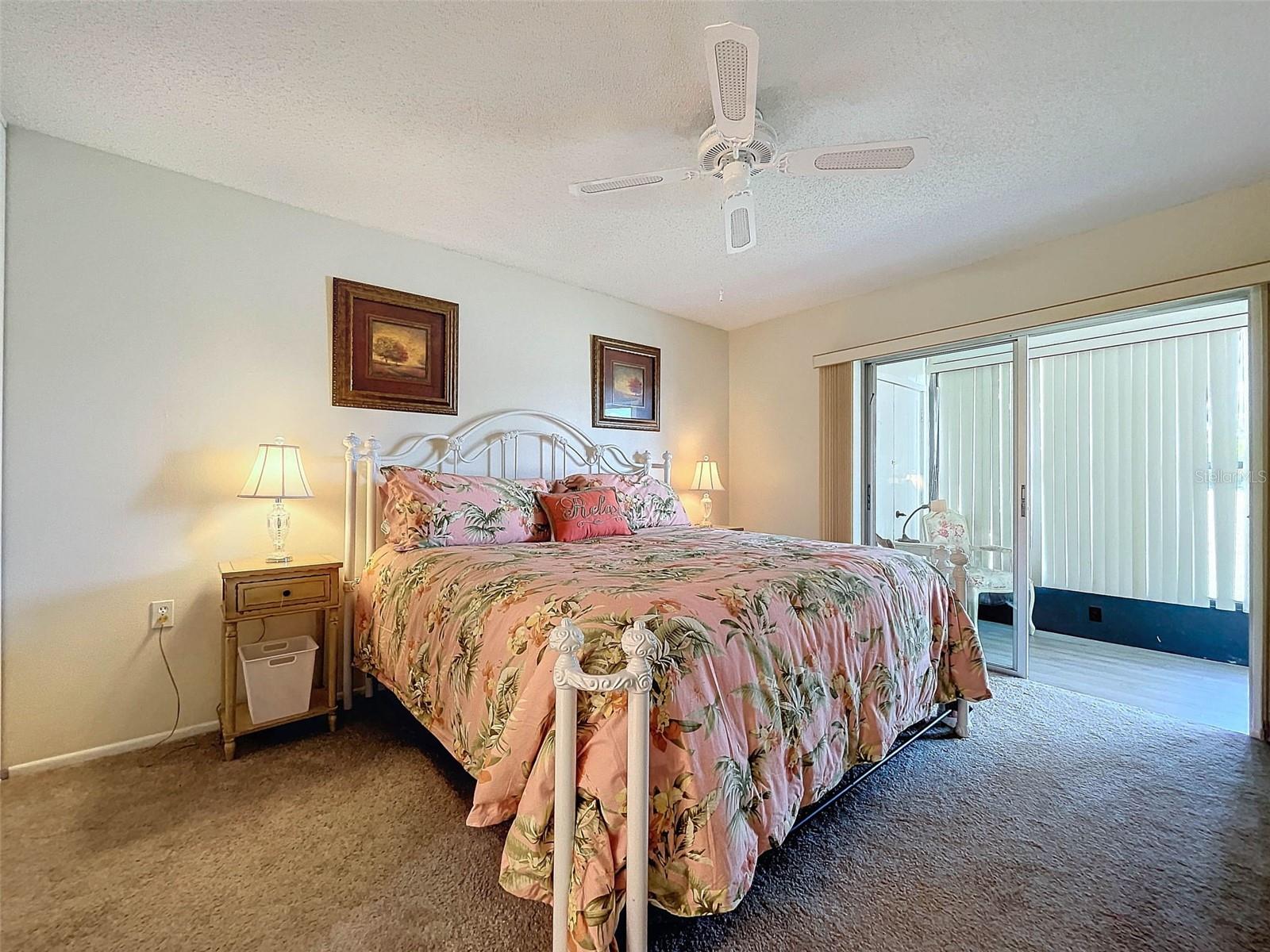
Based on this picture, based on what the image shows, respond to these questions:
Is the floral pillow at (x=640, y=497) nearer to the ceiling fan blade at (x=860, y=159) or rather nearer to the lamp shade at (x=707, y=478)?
the lamp shade at (x=707, y=478)

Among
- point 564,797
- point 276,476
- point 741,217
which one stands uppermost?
point 741,217

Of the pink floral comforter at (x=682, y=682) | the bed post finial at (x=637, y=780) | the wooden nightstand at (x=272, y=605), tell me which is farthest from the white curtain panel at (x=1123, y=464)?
the wooden nightstand at (x=272, y=605)

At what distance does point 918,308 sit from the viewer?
11.5ft

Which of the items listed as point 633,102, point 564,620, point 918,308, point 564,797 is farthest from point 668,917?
point 918,308

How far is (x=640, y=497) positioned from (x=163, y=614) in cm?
234

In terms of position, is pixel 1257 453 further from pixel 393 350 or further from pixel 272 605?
pixel 272 605

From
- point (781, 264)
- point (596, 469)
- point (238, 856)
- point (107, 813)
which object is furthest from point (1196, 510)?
point (107, 813)

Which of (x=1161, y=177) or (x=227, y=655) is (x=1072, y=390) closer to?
(x=1161, y=177)

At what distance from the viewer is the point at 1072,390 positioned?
14.0 ft

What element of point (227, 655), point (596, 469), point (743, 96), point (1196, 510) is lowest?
point (227, 655)

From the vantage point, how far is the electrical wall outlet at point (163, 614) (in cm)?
223

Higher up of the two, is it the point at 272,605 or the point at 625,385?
the point at 625,385

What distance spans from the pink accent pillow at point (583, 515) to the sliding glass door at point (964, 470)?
2.08 meters

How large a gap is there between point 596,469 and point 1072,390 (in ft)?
12.8
